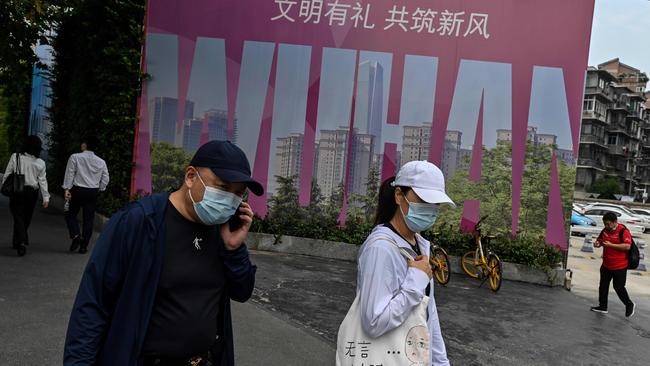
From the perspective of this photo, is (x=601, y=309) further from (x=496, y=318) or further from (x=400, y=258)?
(x=400, y=258)

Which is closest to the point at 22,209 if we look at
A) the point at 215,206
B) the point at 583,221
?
the point at 215,206

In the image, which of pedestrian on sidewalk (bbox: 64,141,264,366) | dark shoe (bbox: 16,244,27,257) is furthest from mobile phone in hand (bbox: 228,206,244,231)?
dark shoe (bbox: 16,244,27,257)

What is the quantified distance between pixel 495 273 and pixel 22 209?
741 centimetres

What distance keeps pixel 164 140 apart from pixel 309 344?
7.31 meters

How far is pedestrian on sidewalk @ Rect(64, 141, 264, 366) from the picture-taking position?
1.83 meters

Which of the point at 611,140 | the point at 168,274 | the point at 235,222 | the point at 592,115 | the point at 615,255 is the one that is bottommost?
the point at 615,255

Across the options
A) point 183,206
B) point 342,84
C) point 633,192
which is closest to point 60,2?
point 342,84

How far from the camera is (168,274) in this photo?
6.23ft

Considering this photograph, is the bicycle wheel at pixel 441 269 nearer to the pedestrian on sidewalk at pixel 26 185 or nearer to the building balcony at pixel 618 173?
the pedestrian on sidewalk at pixel 26 185

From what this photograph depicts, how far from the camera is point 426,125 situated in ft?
35.3

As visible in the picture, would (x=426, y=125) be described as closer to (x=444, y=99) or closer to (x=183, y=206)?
(x=444, y=99)

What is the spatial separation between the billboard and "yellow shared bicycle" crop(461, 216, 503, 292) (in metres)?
1.05

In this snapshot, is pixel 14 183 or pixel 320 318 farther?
pixel 14 183

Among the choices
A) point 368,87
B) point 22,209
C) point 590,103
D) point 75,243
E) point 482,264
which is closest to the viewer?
point 22,209
